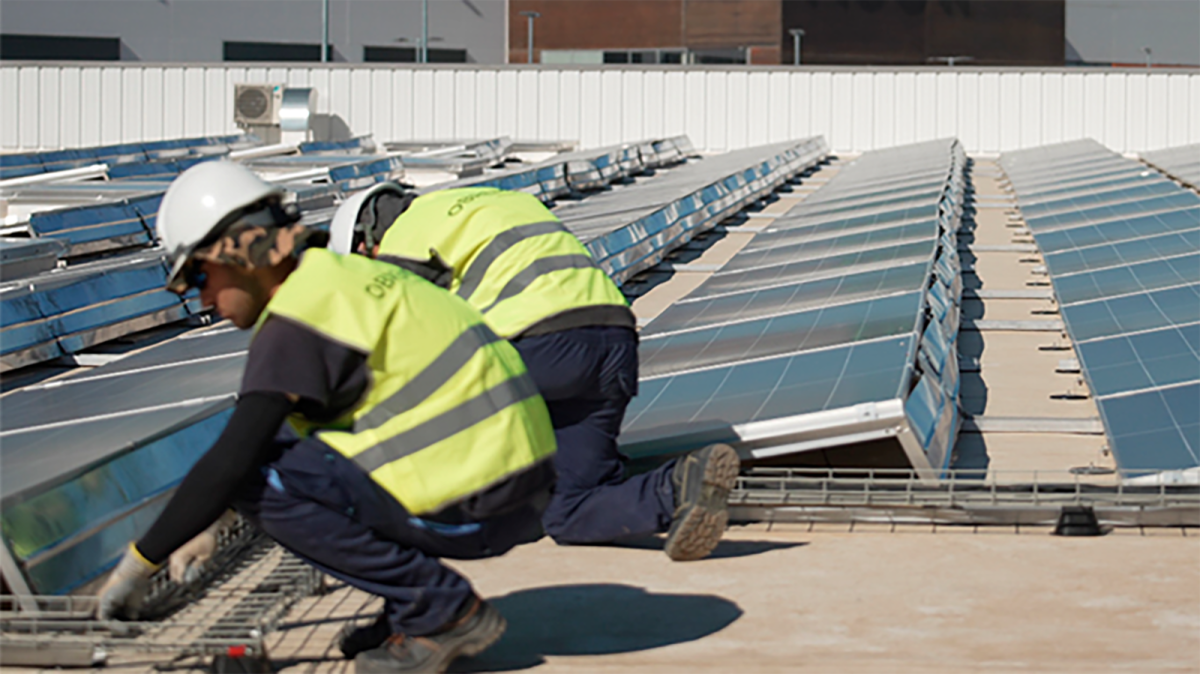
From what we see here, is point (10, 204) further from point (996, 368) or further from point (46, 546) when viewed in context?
point (46, 546)

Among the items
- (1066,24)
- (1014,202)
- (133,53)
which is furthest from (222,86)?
(1066,24)

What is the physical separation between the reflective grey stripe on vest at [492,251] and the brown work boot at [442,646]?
170cm

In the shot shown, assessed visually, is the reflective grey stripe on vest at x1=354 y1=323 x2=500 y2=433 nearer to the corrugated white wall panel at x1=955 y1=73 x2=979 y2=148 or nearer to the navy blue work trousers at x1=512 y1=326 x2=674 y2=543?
the navy blue work trousers at x1=512 y1=326 x2=674 y2=543

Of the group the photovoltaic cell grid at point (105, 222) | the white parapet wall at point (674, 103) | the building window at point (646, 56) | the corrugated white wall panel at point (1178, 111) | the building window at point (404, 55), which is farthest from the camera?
the building window at point (646, 56)

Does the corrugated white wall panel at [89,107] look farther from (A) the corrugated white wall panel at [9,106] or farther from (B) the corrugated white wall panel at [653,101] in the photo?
(B) the corrugated white wall panel at [653,101]

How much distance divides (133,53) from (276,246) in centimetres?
4222

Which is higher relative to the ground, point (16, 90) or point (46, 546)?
point (16, 90)

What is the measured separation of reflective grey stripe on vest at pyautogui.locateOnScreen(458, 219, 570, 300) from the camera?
5.36 metres

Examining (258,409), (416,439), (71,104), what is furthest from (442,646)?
(71,104)

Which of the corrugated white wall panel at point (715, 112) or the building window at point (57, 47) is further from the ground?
the building window at point (57, 47)

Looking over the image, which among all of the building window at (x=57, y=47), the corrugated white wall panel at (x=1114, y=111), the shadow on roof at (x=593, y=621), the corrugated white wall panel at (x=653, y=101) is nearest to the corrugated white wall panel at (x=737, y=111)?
the corrugated white wall panel at (x=653, y=101)

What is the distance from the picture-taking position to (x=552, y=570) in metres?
5.05

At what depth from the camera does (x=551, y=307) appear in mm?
5242

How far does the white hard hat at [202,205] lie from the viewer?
153 inches
